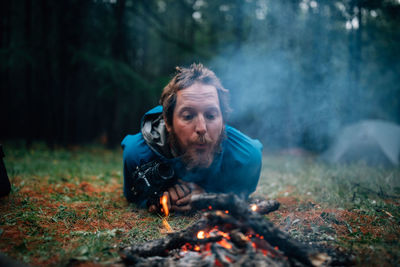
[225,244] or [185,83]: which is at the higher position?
[185,83]

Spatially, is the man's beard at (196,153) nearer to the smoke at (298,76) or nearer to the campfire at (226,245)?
the campfire at (226,245)

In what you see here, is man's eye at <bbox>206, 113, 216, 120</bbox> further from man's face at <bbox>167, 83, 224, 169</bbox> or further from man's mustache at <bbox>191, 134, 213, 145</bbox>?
man's mustache at <bbox>191, 134, 213, 145</bbox>

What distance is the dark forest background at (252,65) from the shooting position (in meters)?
7.73

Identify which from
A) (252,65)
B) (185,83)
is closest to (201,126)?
(185,83)

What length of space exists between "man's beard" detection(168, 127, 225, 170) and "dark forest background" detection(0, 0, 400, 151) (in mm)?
6036

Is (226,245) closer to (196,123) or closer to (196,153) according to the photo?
(196,153)

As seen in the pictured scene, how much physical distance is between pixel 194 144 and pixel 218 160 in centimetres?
43

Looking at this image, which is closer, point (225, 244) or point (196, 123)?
point (225, 244)

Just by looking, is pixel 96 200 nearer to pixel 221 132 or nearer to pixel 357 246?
pixel 221 132

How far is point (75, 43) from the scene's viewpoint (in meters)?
8.48

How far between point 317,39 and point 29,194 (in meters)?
8.06

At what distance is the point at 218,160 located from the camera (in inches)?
103

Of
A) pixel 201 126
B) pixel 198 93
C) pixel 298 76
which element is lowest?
pixel 201 126

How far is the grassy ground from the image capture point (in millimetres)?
1809
